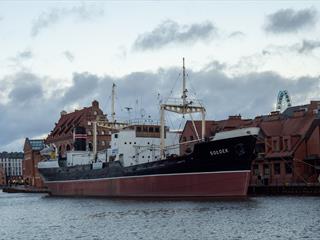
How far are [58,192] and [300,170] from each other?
36.0 meters

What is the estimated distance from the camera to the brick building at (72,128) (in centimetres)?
13541

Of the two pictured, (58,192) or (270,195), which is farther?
(58,192)

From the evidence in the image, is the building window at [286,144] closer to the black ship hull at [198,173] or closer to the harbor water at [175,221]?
the black ship hull at [198,173]

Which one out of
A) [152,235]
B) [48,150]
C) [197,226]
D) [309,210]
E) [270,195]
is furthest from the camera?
[48,150]

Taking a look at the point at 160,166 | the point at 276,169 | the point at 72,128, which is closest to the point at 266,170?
the point at 276,169

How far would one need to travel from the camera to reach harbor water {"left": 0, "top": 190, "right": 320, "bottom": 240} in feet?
124

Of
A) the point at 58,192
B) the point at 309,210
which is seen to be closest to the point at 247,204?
the point at 309,210

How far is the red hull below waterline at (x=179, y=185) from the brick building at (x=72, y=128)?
183 feet

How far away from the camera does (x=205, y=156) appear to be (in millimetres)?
63969

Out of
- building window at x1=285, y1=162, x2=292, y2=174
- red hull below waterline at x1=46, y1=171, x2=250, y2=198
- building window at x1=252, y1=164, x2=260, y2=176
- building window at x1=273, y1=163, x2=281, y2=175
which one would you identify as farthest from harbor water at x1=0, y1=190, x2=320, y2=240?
building window at x1=252, y1=164, x2=260, y2=176

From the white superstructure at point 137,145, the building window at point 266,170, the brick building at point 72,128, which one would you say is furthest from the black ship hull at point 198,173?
the brick building at point 72,128

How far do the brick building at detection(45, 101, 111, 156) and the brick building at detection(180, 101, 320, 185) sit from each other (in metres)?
44.7

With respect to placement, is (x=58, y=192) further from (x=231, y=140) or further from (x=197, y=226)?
(x=197, y=226)

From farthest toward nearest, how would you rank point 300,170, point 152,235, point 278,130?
point 278,130, point 300,170, point 152,235
